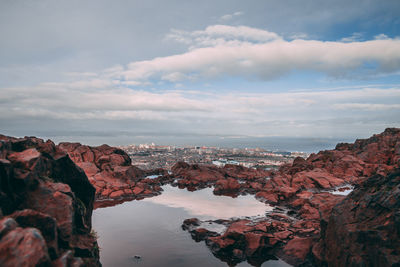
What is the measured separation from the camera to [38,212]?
39.1 ft

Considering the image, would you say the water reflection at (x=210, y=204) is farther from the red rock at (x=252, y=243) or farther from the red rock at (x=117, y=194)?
the red rock at (x=252, y=243)

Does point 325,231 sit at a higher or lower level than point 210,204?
higher

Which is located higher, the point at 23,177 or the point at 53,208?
the point at 23,177

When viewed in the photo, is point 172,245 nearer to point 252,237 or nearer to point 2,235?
point 252,237

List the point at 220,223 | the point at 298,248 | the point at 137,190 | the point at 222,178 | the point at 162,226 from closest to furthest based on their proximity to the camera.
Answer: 1. the point at 298,248
2. the point at 220,223
3. the point at 162,226
4. the point at 137,190
5. the point at 222,178

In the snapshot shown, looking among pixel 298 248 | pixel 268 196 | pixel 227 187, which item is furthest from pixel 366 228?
pixel 227 187

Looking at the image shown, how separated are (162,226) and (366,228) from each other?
92.9ft

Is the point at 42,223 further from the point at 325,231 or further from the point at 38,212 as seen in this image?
the point at 325,231

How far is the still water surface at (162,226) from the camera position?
89.7 ft

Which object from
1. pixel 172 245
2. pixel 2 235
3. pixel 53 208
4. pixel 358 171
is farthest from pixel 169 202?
pixel 358 171

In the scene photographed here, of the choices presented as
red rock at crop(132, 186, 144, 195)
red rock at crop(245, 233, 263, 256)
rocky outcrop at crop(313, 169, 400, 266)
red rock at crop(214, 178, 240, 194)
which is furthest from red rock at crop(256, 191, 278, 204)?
rocky outcrop at crop(313, 169, 400, 266)

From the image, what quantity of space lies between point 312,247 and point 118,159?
2343 inches

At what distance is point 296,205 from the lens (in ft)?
154

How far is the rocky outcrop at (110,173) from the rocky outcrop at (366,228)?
43.2 metres
